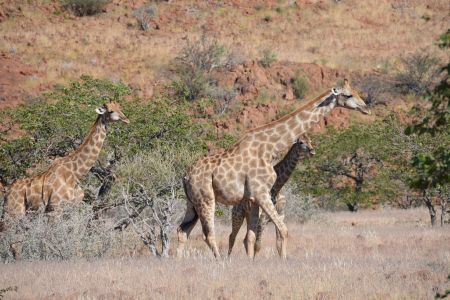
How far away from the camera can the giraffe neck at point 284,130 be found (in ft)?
44.1

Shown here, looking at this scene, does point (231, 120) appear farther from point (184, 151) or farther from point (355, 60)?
point (184, 151)

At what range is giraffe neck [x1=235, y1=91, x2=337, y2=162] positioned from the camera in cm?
1345

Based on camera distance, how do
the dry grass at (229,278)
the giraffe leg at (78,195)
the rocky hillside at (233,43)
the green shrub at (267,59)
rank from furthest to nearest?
the green shrub at (267,59), the rocky hillside at (233,43), the giraffe leg at (78,195), the dry grass at (229,278)

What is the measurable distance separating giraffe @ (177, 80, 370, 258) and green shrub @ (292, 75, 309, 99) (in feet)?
108

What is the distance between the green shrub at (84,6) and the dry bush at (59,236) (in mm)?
44378

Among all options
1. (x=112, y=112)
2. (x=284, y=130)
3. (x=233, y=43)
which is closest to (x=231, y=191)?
(x=284, y=130)

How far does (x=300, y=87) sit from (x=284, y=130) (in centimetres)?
3332

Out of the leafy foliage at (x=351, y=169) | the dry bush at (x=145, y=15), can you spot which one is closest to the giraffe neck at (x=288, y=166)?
the leafy foliage at (x=351, y=169)

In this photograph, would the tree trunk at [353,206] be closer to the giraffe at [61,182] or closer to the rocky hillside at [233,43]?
the rocky hillside at [233,43]

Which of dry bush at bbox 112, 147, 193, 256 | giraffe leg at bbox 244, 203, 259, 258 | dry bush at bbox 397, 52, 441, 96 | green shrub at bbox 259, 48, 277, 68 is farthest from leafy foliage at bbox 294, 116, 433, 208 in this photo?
dry bush at bbox 397, 52, 441, 96

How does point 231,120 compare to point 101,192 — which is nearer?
point 101,192

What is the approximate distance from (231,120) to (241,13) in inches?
690

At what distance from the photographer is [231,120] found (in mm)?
43719

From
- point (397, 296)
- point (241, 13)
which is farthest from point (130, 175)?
point (241, 13)
